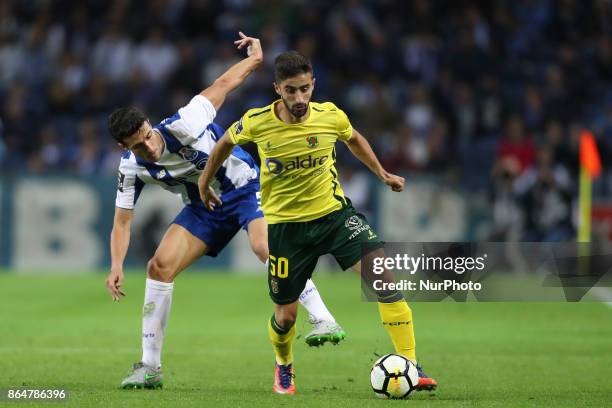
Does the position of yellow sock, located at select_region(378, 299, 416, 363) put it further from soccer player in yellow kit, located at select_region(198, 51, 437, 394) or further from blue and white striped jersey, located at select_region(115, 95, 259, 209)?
blue and white striped jersey, located at select_region(115, 95, 259, 209)

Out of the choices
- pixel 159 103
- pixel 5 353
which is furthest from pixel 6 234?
pixel 5 353

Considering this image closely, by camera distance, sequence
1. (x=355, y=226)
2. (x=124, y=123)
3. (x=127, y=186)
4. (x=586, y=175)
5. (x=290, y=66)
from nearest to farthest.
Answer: (x=290, y=66)
(x=355, y=226)
(x=124, y=123)
(x=127, y=186)
(x=586, y=175)

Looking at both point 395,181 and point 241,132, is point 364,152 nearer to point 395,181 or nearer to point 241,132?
point 395,181

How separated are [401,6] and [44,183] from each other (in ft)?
23.0

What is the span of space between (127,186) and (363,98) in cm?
1211

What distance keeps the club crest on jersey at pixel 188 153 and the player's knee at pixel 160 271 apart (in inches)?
28.4

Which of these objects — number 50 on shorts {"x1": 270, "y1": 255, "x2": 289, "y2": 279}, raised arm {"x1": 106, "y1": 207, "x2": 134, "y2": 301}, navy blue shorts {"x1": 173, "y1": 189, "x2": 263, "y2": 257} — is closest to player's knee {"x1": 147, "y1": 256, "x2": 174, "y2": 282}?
raised arm {"x1": 106, "y1": 207, "x2": 134, "y2": 301}

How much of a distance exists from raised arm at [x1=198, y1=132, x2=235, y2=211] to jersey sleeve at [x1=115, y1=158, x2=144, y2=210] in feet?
2.27

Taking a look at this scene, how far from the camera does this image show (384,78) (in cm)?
2056

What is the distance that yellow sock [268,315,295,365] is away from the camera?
791 cm

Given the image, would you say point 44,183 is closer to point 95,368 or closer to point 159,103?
point 159,103

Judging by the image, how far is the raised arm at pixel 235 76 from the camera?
28.4 feet

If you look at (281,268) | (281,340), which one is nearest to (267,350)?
(281,340)

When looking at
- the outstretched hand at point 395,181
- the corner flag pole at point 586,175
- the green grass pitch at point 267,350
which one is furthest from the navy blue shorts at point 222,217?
the corner flag pole at point 586,175
